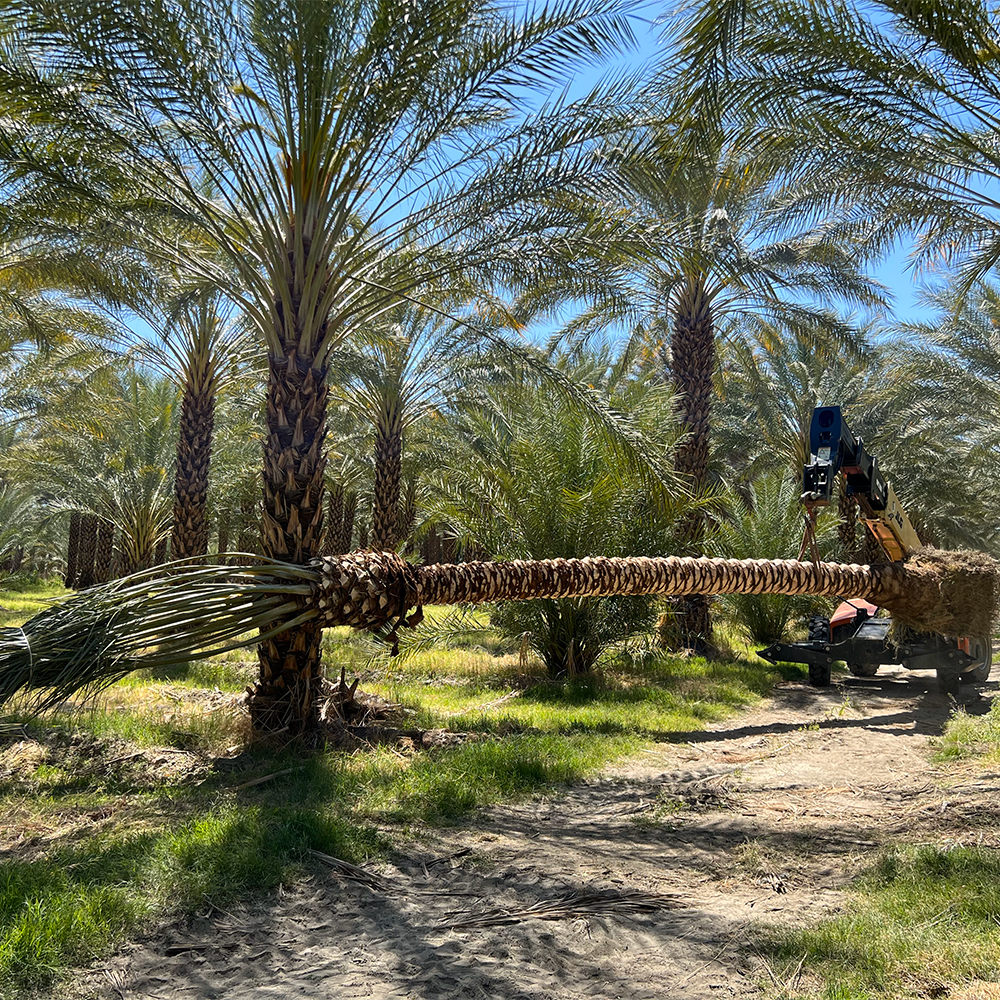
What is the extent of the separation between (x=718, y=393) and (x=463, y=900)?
1988cm

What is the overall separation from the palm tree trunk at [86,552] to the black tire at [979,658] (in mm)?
24808

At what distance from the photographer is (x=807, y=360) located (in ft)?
75.0

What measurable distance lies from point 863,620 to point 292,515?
28.8 ft

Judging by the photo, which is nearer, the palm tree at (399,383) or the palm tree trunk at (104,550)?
the palm tree at (399,383)

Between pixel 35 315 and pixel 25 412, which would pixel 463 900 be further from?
pixel 25 412

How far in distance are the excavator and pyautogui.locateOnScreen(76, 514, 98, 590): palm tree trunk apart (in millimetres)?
22928

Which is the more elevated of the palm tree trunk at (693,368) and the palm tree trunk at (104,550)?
the palm tree trunk at (693,368)

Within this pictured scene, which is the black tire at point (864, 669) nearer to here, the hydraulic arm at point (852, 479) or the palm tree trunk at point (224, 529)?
the hydraulic arm at point (852, 479)

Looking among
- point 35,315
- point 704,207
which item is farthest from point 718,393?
point 35,315

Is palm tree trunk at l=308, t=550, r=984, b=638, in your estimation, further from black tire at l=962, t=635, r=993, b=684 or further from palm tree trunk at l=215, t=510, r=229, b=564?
palm tree trunk at l=215, t=510, r=229, b=564

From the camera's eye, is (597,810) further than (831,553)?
No

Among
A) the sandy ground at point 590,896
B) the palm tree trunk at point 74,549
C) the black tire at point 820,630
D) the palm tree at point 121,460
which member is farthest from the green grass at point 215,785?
the palm tree trunk at point 74,549

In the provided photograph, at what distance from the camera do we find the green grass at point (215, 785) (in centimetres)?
365

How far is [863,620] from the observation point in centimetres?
1187
